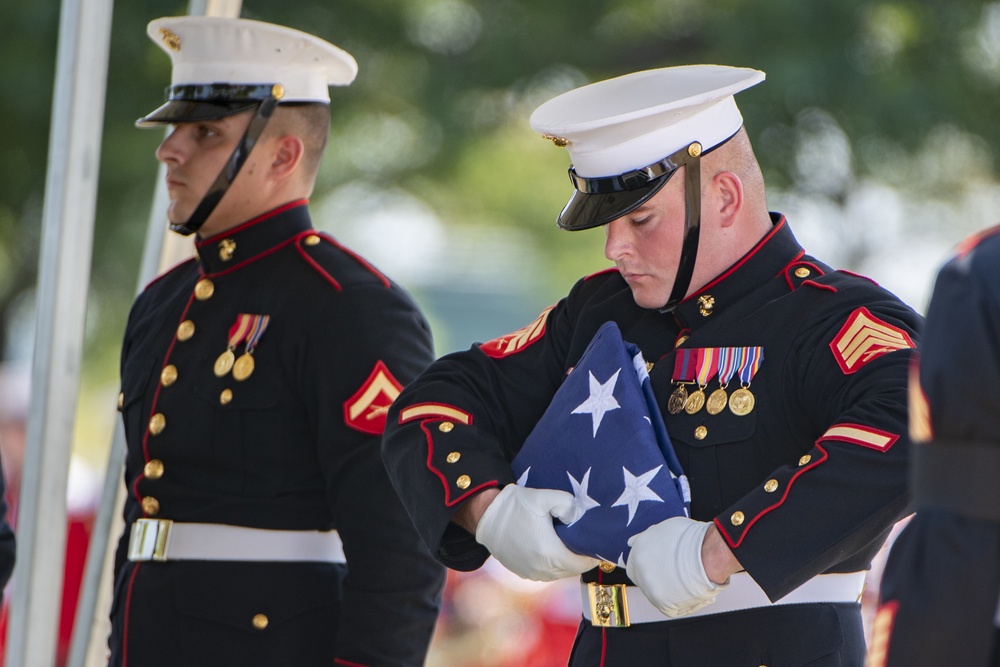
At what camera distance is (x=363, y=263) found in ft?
10.3

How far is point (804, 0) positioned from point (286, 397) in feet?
13.5

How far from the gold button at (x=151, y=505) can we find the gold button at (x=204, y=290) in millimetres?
447

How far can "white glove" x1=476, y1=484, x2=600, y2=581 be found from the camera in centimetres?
224

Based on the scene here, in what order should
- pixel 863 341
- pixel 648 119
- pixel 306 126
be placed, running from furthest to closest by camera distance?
pixel 306 126, pixel 648 119, pixel 863 341

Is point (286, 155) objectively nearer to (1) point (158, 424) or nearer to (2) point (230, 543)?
(1) point (158, 424)

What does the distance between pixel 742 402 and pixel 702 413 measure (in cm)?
7

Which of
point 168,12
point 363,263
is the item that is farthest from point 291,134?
point 168,12

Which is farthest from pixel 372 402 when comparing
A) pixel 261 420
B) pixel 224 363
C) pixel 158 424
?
pixel 158 424

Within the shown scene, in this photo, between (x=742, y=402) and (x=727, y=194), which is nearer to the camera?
(x=742, y=402)

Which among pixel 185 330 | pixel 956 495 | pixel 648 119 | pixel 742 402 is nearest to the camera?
pixel 956 495

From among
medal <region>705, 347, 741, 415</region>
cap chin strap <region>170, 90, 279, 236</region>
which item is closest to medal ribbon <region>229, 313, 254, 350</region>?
cap chin strap <region>170, 90, 279, 236</region>

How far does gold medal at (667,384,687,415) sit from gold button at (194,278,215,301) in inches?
46.3

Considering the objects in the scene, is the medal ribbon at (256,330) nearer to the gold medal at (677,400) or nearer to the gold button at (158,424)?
the gold button at (158,424)

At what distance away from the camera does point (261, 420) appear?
2.96 m
